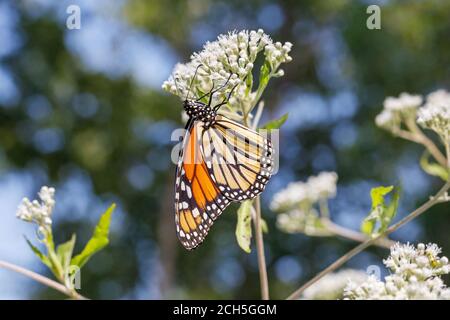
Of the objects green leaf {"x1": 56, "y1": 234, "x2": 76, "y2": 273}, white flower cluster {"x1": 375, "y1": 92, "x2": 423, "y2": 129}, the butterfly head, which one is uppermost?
white flower cluster {"x1": 375, "y1": 92, "x2": 423, "y2": 129}

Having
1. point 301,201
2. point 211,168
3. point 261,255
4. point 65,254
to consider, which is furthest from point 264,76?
point 301,201

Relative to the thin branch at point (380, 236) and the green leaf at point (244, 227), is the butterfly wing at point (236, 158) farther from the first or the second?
the thin branch at point (380, 236)

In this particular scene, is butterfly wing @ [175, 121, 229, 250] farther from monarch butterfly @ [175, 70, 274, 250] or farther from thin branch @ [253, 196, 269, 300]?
thin branch @ [253, 196, 269, 300]

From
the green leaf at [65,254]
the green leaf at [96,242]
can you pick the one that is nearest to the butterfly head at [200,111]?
the green leaf at [96,242]

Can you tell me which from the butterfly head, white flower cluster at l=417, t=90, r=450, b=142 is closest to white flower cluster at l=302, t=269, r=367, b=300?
white flower cluster at l=417, t=90, r=450, b=142

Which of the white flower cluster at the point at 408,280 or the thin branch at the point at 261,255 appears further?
the thin branch at the point at 261,255

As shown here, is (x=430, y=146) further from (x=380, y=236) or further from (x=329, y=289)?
(x=380, y=236)
